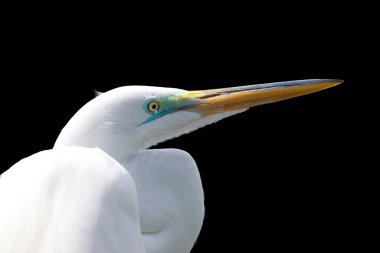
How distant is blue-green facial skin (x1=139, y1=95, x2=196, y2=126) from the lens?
2.79 metres

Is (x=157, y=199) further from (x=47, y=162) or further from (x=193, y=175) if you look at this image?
(x=47, y=162)

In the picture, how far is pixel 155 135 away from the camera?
2816 mm

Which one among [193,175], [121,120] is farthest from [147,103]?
[193,175]

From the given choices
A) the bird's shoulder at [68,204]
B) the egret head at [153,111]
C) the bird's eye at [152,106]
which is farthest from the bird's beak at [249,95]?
the bird's shoulder at [68,204]

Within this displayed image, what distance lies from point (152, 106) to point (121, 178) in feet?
1.38

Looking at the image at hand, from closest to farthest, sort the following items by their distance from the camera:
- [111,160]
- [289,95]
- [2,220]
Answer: [2,220] < [111,160] < [289,95]

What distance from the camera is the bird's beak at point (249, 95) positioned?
2850mm

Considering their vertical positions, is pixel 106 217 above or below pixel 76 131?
below

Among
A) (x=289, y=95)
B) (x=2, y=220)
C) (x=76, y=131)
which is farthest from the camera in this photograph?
(x=289, y=95)

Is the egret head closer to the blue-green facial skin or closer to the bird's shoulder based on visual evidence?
the blue-green facial skin

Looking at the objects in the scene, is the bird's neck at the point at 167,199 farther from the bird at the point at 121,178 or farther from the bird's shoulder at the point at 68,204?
the bird's shoulder at the point at 68,204

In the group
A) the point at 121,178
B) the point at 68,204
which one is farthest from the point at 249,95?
the point at 68,204

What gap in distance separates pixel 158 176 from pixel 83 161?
44 centimetres

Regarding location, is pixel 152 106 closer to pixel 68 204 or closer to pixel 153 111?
pixel 153 111
